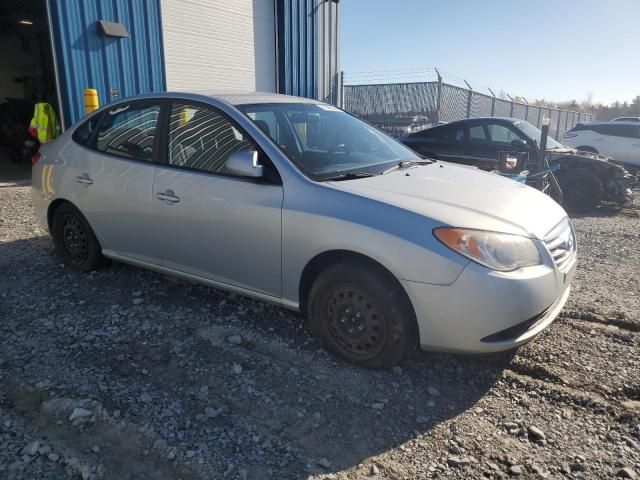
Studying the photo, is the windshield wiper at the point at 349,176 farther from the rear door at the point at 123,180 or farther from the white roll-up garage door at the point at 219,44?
the white roll-up garage door at the point at 219,44

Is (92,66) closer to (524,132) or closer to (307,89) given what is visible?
(307,89)

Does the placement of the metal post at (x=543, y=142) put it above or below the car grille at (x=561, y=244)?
above

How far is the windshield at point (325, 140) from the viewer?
3350 mm

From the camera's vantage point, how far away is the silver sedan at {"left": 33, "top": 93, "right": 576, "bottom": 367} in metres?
2.68

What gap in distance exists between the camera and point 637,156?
1284 cm

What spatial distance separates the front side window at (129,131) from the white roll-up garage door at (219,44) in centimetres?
667

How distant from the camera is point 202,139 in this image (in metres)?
3.60

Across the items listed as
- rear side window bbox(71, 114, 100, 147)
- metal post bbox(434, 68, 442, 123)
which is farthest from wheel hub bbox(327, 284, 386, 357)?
metal post bbox(434, 68, 442, 123)

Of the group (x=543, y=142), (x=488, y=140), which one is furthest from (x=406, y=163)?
(x=488, y=140)

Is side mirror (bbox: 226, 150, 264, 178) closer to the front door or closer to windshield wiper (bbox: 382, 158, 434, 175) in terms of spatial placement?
the front door

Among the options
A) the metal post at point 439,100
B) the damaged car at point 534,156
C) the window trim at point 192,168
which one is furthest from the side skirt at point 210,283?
the metal post at point 439,100

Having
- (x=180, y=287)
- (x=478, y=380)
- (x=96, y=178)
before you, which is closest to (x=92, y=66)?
(x=96, y=178)

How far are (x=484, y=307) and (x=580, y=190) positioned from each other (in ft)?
22.5

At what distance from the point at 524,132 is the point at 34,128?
28.1 feet
